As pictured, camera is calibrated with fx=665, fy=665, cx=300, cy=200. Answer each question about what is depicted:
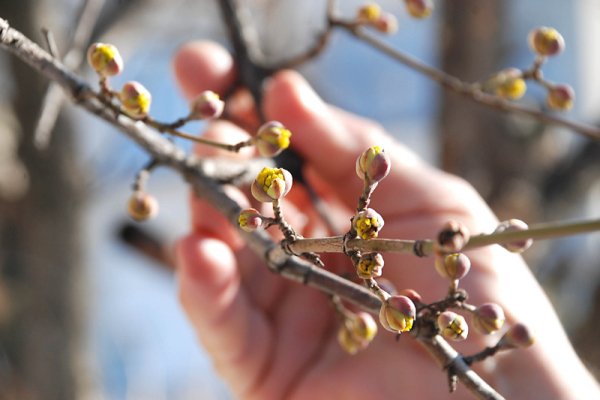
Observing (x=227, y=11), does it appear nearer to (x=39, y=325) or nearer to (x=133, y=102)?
(x=133, y=102)

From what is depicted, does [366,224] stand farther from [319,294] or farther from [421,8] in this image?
[319,294]

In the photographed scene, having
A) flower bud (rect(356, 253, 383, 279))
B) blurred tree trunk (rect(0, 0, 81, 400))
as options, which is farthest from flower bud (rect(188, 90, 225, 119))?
blurred tree trunk (rect(0, 0, 81, 400))

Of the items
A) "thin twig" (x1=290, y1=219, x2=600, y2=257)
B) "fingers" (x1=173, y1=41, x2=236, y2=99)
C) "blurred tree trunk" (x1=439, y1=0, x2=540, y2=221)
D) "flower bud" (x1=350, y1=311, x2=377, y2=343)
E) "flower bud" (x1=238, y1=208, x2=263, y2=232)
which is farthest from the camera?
"blurred tree trunk" (x1=439, y1=0, x2=540, y2=221)

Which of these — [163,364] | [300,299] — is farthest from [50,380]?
[163,364]

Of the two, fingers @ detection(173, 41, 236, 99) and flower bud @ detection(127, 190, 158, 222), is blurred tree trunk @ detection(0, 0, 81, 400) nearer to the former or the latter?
fingers @ detection(173, 41, 236, 99)

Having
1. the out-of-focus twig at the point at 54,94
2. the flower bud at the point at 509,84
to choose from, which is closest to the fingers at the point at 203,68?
the out-of-focus twig at the point at 54,94

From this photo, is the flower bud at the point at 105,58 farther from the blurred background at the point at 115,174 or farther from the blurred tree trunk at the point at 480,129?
the blurred tree trunk at the point at 480,129
